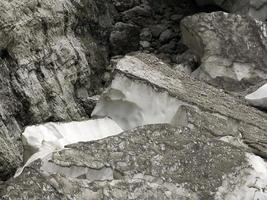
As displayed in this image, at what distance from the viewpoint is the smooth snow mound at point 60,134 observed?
3.23 m

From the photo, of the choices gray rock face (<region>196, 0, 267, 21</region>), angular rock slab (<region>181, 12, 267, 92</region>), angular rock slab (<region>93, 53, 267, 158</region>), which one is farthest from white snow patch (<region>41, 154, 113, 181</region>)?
gray rock face (<region>196, 0, 267, 21</region>)

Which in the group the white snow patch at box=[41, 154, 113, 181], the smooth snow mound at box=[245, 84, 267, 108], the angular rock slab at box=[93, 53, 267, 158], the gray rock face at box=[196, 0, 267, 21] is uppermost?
the white snow patch at box=[41, 154, 113, 181]

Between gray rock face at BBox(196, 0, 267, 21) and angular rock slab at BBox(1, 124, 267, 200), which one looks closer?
angular rock slab at BBox(1, 124, 267, 200)

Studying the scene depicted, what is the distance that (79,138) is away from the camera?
338cm

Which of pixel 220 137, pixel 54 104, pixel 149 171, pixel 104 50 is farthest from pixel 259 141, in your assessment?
pixel 104 50

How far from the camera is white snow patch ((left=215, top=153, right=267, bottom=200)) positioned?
2.95 metres

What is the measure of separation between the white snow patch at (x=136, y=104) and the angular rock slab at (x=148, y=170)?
0.46m

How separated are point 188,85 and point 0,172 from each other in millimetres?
1333

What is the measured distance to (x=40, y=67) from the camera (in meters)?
4.39

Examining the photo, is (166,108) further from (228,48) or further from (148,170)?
(228,48)

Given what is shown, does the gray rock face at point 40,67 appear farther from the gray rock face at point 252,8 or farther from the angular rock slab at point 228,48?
the gray rock face at point 252,8

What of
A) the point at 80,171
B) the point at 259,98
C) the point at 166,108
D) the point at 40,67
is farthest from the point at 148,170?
the point at 40,67

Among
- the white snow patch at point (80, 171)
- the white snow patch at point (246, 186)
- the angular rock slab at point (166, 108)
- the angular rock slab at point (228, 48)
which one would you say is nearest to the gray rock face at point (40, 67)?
the angular rock slab at point (166, 108)

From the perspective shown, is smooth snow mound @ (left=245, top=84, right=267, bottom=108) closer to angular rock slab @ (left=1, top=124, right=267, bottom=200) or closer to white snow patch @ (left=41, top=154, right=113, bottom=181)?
angular rock slab @ (left=1, top=124, right=267, bottom=200)
